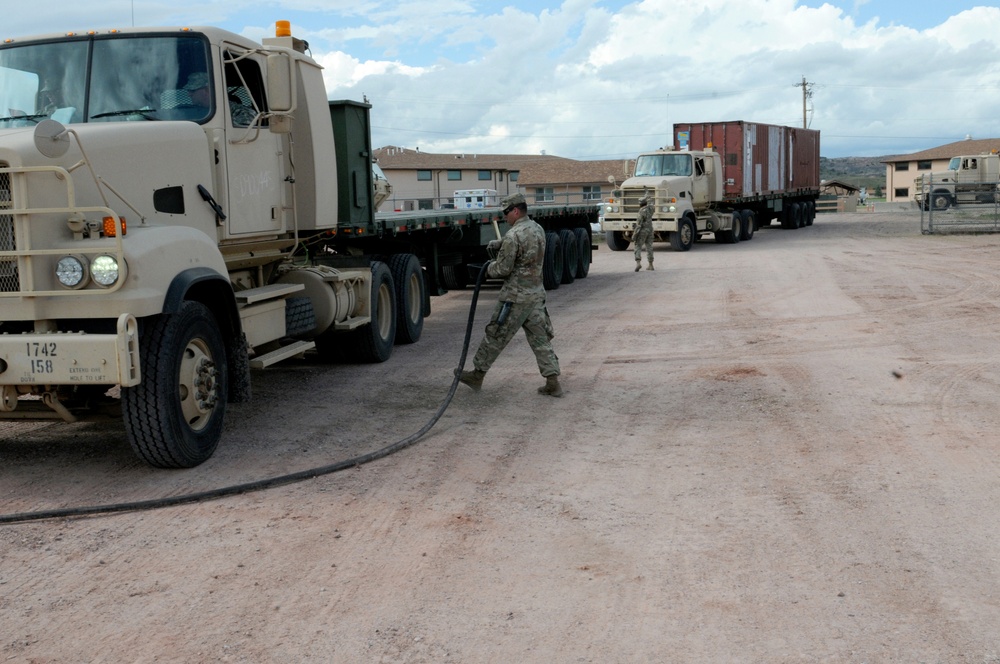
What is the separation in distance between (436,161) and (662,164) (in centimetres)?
4280

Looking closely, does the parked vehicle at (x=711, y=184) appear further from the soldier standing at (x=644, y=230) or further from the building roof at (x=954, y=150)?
the building roof at (x=954, y=150)

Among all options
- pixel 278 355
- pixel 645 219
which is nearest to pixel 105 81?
pixel 278 355

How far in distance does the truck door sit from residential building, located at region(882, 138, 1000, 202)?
264 feet

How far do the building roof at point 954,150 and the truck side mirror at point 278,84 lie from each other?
80.4 meters

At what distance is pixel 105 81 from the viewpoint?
7.14 meters

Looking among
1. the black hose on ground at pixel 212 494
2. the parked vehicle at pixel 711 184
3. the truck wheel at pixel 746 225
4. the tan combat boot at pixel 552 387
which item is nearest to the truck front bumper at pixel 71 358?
the black hose on ground at pixel 212 494

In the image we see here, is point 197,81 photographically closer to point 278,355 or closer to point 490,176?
point 278,355

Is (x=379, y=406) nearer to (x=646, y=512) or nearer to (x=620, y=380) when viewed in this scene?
(x=620, y=380)

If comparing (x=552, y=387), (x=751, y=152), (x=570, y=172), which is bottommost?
(x=552, y=387)

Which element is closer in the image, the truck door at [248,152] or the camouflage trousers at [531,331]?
the truck door at [248,152]

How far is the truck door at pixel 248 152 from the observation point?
773cm

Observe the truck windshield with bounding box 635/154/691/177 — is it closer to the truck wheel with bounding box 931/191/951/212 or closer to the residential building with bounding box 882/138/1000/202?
the truck wheel with bounding box 931/191/951/212

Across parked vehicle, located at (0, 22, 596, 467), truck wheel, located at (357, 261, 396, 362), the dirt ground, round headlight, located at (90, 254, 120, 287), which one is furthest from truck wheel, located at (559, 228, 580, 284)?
round headlight, located at (90, 254, 120, 287)

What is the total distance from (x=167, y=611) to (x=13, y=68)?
185 inches
